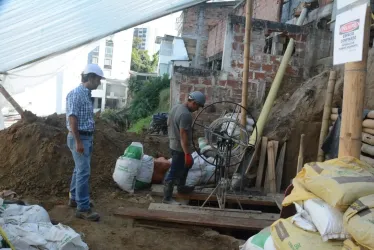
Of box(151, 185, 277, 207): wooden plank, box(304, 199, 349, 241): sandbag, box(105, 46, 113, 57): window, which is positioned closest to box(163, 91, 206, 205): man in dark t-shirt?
box(151, 185, 277, 207): wooden plank

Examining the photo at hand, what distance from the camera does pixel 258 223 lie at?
167 inches

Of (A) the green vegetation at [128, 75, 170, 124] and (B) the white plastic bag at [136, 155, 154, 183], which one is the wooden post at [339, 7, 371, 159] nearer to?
(B) the white plastic bag at [136, 155, 154, 183]

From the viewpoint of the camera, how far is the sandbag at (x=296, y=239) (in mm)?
2225

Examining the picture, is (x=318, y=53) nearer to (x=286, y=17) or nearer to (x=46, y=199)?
(x=286, y=17)

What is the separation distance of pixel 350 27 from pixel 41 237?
2.96m

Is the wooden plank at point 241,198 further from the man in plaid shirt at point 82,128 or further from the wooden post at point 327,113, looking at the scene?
the man in plaid shirt at point 82,128

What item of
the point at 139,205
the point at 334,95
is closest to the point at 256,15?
the point at 334,95

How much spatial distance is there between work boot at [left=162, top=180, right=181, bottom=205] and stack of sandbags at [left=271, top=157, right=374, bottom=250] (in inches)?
98.1

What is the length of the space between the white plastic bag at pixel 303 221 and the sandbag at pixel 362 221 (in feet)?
1.15

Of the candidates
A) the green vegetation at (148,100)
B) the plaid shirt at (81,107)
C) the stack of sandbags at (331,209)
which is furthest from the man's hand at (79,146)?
the green vegetation at (148,100)

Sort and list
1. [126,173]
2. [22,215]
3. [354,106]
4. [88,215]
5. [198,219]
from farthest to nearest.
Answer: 1. [126,173]
2. [88,215]
3. [198,219]
4. [22,215]
5. [354,106]

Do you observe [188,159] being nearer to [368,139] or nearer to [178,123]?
[178,123]

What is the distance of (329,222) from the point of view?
2.17 m

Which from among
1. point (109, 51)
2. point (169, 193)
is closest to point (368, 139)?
point (169, 193)
